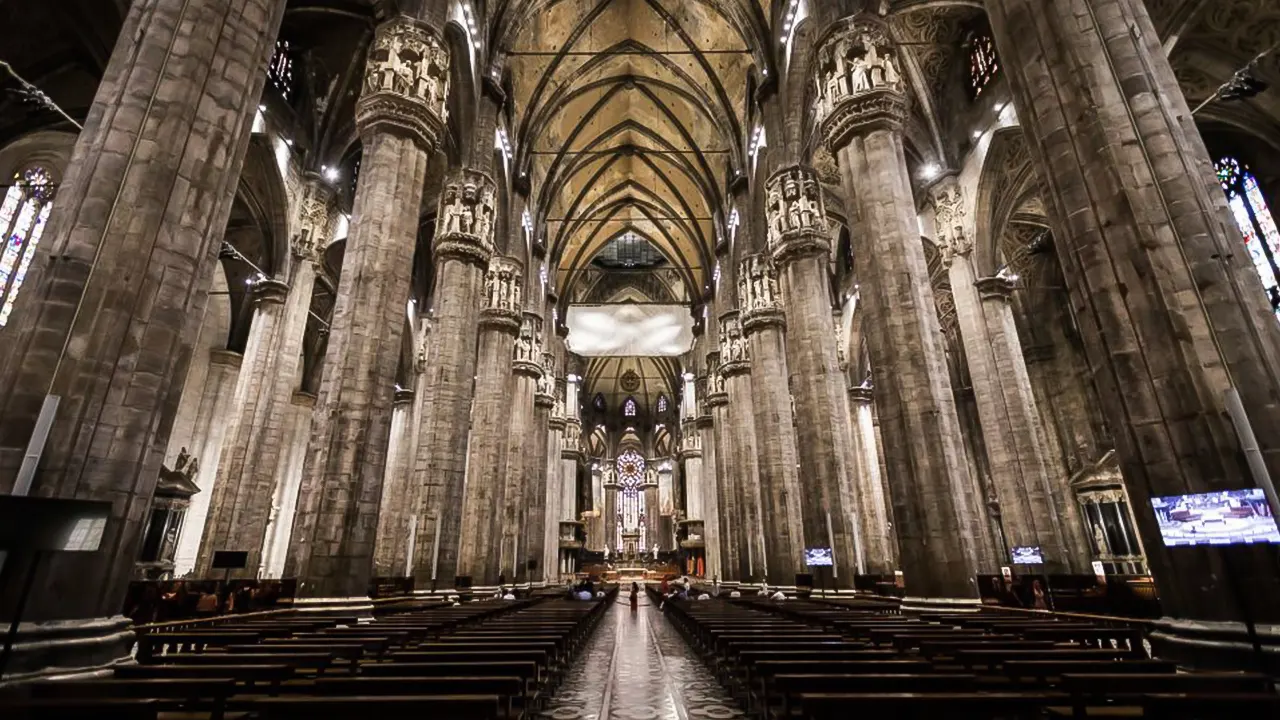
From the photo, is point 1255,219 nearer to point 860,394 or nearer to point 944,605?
point 860,394

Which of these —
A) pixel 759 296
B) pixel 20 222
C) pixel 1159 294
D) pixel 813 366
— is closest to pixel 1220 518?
pixel 1159 294

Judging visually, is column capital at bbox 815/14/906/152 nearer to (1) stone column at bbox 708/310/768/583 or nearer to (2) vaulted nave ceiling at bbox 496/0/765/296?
(2) vaulted nave ceiling at bbox 496/0/765/296

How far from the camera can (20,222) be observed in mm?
14773

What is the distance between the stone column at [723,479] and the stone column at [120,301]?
64.4ft

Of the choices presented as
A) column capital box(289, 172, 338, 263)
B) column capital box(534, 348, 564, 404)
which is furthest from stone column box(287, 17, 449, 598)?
column capital box(534, 348, 564, 404)

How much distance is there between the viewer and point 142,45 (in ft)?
16.5

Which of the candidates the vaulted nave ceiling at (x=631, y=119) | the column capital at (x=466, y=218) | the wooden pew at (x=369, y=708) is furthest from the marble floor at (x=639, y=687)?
the vaulted nave ceiling at (x=631, y=119)

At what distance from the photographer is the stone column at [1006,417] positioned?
14156 mm

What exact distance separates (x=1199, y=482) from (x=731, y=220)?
22.6m

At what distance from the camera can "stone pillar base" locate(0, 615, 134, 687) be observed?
134 inches

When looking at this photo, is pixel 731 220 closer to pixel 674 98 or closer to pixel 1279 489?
pixel 674 98

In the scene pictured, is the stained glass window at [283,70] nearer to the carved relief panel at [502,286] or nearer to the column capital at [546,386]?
the carved relief panel at [502,286]

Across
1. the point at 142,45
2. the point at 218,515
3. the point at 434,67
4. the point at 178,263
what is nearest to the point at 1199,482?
the point at 178,263

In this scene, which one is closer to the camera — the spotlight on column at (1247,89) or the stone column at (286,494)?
the spotlight on column at (1247,89)
